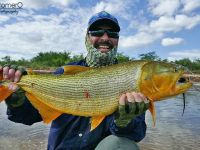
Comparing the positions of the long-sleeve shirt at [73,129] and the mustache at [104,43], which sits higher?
the mustache at [104,43]

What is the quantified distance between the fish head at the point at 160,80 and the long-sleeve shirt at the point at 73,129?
961mm

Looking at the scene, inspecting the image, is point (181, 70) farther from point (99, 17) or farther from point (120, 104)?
point (99, 17)

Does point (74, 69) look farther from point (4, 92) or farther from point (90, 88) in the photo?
point (4, 92)

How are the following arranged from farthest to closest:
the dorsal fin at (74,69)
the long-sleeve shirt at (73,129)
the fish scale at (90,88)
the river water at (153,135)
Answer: the river water at (153,135), the long-sleeve shirt at (73,129), the dorsal fin at (74,69), the fish scale at (90,88)

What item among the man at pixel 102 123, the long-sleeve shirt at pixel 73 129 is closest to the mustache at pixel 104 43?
the man at pixel 102 123

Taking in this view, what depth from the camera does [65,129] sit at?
16.1ft

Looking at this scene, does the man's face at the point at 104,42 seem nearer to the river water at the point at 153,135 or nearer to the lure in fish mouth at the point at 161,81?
the lure in fish mouth at the point at 161,81

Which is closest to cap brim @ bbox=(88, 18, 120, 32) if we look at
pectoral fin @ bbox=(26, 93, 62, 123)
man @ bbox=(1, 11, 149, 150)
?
man @ bbox=(1, 11, 149, 150)

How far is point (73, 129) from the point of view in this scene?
15.9ft

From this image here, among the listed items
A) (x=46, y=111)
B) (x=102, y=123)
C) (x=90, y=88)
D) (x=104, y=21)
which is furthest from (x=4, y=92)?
(x=104, y=21)

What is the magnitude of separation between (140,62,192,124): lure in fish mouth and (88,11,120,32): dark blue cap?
1584 mm

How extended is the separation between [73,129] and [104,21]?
1.41 meters

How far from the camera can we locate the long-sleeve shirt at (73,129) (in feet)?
15.5

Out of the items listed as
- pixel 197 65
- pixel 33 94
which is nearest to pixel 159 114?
pixel 33 94
